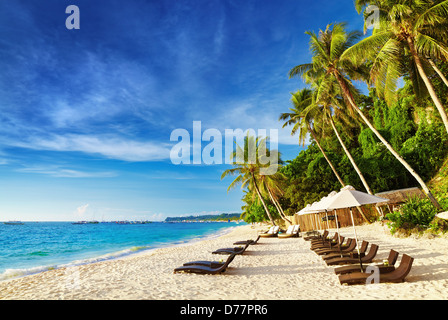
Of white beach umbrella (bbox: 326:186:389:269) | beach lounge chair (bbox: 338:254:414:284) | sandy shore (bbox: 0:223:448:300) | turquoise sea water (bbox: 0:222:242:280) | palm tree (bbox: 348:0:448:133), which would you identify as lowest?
turquoise sea water (bbox: 0:222:242:280)

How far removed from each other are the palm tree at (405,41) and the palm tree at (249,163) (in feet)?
45.4

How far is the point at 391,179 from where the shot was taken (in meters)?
23.4

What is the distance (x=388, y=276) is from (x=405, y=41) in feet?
35.6

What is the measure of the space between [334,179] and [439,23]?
16.6m

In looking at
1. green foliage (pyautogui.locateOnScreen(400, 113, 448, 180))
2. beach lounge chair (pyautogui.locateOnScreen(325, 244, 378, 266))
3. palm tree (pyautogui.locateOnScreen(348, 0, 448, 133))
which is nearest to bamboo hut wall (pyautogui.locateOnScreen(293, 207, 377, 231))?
green foliage (pyautogui.locateOnScreen(400, 113, 448, 180))

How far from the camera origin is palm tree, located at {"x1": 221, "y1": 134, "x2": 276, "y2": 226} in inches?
988

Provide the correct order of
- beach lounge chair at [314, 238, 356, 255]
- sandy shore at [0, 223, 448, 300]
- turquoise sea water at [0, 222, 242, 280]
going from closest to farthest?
sandy shore at [0, 223, 448, 300], beach lounge chair at [314, 238, 356, 255], turquoise sea water at [0, 222, 242, 280]

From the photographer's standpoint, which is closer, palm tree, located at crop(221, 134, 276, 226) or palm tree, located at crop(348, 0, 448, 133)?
palm tree, located at crop(348, 0, 448, 133)

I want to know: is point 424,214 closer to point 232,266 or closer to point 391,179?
point 232,266

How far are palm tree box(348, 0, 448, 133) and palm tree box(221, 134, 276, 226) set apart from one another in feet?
45.4

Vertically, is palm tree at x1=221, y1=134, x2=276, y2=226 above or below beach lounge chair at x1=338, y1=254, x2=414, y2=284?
above

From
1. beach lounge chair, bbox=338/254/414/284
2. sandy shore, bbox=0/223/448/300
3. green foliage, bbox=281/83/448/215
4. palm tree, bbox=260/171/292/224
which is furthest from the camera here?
palm tree, bbox=260/171/292/224

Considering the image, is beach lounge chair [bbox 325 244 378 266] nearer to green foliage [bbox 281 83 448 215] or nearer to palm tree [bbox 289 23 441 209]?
palm tree [bbox 289 23 441 209]
